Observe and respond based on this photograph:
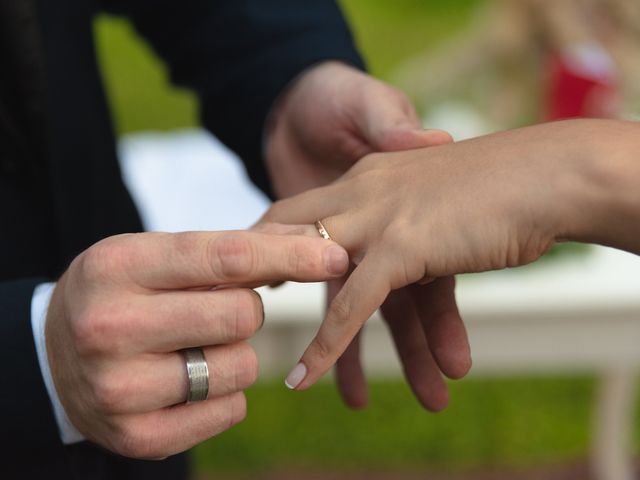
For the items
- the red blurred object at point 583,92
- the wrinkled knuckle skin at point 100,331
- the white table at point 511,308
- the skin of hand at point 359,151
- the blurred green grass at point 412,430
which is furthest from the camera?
the blurred green grass at point 412,430

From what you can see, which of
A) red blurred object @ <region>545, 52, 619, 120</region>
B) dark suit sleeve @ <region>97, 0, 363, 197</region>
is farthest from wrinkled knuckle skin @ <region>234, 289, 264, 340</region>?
red blurred object @ <region>545, 52, 619, 120</region>

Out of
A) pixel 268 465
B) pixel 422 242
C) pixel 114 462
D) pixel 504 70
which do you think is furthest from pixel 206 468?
pixel 422 242

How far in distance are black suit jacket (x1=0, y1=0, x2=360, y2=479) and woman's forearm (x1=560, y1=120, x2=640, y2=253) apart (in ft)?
1.51

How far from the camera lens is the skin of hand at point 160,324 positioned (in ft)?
2.26

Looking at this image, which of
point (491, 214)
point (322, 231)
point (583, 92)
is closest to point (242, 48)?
point (322, 231)

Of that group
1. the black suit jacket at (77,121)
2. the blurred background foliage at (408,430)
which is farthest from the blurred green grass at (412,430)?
the black suit jacket at (77,121)

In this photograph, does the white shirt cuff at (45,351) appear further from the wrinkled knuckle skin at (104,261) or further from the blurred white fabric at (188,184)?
the blurred white fabric at (188,184)

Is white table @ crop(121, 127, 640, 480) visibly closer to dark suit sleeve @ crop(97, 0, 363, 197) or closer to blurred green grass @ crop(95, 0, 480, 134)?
dark suit sleeve @ crop(97, 0, 363, 197)

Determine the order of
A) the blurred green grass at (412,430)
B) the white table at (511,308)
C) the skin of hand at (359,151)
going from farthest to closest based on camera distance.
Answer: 1. the blurred green grass at (412,430)
2. the white table at (511,308)
3. the skin of hand at (359,151)

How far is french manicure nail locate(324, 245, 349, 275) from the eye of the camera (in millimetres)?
749

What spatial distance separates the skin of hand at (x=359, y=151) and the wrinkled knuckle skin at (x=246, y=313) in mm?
242

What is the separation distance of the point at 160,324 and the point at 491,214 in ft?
0.99

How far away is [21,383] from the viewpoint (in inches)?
30.0

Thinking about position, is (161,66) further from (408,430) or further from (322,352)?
(322,352)
